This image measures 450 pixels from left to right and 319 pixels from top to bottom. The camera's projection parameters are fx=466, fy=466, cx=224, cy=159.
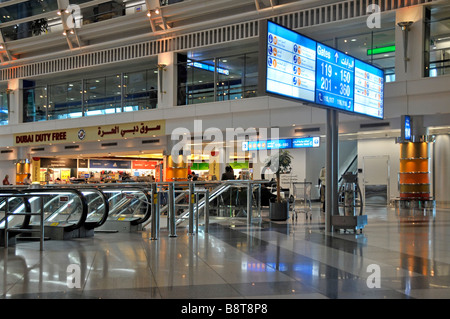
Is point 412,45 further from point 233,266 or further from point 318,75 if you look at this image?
point 233,266

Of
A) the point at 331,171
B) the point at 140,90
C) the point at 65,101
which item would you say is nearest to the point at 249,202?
the point at 331,171

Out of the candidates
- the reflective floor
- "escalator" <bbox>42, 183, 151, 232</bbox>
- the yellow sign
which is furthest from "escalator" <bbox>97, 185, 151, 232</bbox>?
the yellow sign

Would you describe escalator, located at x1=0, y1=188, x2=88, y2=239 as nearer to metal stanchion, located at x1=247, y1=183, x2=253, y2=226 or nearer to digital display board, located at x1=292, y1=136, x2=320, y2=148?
metal stanchion, located at x1=247, y1=183, x2=253, y2=226

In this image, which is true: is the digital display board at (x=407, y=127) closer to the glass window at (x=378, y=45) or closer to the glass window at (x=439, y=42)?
the glass window at (x=439, y=42)

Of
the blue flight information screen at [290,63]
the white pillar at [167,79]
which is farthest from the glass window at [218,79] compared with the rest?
the blue flight information screen at [290,63]

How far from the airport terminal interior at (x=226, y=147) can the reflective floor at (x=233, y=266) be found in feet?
0.13

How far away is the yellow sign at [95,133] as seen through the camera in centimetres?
2144

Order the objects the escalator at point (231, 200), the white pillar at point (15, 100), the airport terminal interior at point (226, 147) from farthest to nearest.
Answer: the white pillar at point (15, 100) → the escalator at point (231, 200) → the airport terminal interior at point (226, 147)

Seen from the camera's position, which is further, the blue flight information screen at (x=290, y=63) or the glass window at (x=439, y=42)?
the glass window at (x=439, y=42)

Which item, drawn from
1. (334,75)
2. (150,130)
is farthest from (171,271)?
(150,130)

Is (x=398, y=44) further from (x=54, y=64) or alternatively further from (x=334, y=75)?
(x=54, y=64)

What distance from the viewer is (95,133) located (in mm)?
23516
